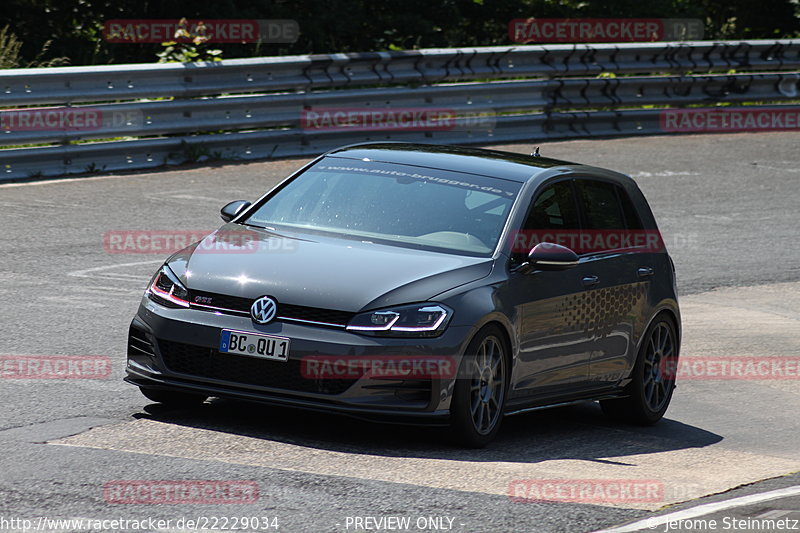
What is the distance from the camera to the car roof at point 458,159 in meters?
8.52

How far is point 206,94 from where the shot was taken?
1688cm

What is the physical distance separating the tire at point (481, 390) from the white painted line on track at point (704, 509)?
4.15ft

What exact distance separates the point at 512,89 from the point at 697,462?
12.9 metres

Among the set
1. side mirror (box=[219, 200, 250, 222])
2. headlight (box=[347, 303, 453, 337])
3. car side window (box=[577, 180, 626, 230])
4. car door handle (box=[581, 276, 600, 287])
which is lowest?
headlight (box=[347, 303, 453, 337])

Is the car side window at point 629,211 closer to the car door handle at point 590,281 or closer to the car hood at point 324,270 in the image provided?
the car door handle at point 590,281

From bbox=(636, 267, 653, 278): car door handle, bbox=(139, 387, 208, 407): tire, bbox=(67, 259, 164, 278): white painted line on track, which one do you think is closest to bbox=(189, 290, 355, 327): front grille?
bbox=(139, 387, 208, 407): tire

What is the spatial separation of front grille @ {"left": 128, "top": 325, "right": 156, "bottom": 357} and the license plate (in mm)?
459

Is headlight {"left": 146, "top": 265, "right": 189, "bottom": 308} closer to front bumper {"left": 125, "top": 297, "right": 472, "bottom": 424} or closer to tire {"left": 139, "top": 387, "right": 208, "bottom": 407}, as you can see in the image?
front bumper {"left": 125, "top": 297, "right": 472, "bottom": 424}

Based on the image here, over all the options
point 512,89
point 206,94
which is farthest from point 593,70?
point 206,94

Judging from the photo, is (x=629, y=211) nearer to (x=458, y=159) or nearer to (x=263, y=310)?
(x=458, y=159)

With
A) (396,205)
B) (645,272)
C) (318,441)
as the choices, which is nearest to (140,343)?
(318,441)

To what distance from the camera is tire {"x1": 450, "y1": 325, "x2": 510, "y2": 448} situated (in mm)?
7258

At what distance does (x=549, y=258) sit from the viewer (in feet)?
25.5

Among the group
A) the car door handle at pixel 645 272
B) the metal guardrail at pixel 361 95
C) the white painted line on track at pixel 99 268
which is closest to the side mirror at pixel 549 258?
the car door handle at pixel 645 272
